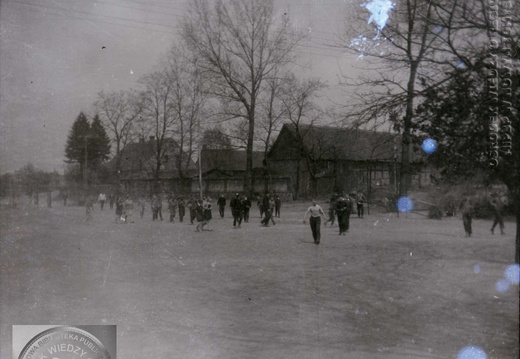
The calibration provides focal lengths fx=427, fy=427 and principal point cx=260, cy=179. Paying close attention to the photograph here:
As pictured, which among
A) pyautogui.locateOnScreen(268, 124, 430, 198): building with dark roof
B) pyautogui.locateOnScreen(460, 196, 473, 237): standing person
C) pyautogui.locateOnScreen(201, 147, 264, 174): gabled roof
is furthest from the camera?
pyautogui.locateOnScreen(201, 147, 264, 174): gabled roof

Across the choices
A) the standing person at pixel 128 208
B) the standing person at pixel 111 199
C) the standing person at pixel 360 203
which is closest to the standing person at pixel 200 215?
the standing person at pixel 128 208

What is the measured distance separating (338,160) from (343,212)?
1983 mm

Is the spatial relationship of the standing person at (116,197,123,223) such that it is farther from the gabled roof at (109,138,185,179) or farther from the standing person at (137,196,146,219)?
the gabled roof at (109,138,185,179)

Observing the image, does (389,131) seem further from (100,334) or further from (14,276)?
(14,276)

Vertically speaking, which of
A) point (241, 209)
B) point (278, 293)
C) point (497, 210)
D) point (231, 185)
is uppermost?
point (231, 185)

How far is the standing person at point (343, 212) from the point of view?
1041cm

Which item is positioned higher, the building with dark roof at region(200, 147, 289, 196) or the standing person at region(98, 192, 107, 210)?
the building with dark roof at region(200, 147, 289, 196)

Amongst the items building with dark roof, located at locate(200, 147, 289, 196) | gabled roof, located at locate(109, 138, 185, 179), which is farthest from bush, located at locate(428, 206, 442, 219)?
building with dark roof, located at locate(200, 147, 289, 196)

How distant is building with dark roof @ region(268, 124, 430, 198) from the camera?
6.30m

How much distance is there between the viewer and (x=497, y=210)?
18.4 feet

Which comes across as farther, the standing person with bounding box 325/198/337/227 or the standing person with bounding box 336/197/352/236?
the standing person with bounding box 325/198/337/227

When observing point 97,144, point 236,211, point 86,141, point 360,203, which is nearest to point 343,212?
point 360,203

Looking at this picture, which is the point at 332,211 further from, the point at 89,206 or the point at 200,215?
the point at 89,206

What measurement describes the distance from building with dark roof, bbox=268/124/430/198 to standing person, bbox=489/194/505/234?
92 centimetres
